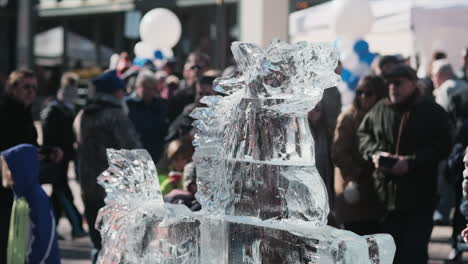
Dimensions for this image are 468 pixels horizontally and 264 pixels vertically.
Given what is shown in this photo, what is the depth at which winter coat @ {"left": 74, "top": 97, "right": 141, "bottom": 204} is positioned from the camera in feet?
23.0

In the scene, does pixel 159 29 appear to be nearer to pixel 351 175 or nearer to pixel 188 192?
pixel 351 175

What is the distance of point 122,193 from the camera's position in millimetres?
3205

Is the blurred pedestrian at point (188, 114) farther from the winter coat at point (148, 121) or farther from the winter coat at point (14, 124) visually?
the winter coat at point (148, 121)

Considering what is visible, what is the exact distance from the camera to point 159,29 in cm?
1353

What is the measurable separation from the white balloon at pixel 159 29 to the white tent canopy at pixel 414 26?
1.92 m

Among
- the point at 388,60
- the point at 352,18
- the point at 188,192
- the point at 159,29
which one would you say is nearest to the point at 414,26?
the point at 352,18

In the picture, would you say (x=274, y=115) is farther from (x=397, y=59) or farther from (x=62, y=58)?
(x=62, y=58)

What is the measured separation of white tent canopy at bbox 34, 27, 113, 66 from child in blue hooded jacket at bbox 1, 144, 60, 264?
2201cm

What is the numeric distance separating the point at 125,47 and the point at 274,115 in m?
24.9

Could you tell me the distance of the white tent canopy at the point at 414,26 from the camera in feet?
41.0

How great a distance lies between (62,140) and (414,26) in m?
4.87

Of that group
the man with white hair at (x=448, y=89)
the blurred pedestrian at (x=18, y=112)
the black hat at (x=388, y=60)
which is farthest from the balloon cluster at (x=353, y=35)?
the blurred pedestrian at (x=18, y=112)

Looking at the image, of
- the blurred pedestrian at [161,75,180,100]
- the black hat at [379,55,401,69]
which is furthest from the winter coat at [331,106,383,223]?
the blurred pedestrian at [161,75,180,100]

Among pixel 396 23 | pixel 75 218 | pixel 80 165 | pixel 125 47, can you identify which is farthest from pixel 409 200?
pixel 125 47
